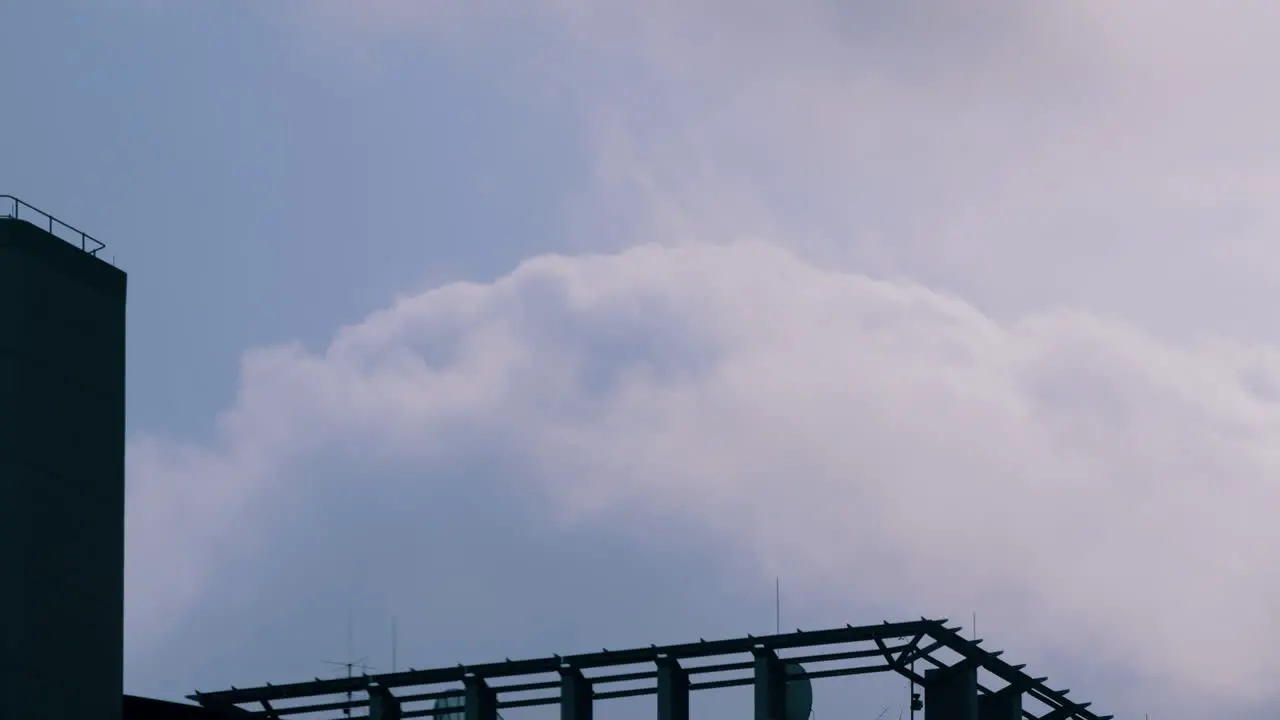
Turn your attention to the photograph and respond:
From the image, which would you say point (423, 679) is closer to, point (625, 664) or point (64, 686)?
point (625, 664)

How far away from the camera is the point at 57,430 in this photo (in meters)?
44.3

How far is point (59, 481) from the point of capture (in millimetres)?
44219

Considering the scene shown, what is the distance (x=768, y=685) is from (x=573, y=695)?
237 inches

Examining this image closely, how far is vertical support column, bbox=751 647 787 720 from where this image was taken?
51656 mm

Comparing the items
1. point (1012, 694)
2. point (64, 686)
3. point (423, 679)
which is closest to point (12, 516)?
point (64, 686)

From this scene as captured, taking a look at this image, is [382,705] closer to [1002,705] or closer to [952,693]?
[952,693]

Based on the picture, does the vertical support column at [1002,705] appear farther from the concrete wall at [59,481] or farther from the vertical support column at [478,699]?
the concrete wall at [59,481]

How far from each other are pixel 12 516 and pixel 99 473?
3.89 meters

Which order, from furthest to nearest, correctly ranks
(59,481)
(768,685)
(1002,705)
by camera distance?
(1002,705) < (768,685) < (59,481)

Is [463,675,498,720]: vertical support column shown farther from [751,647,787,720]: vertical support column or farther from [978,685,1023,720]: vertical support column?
[978,685,1023,720]: vertical support column

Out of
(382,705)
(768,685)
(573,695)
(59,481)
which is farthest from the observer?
(382,705)

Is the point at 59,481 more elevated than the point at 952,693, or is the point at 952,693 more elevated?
the point at 59,481

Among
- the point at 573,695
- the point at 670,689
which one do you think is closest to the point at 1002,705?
the point at 670,689

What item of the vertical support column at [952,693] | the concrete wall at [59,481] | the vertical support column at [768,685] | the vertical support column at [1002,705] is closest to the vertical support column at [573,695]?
the vertical support column at [768,685]
